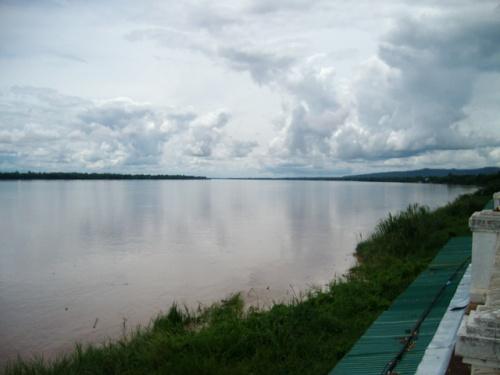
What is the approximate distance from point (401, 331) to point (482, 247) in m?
1.70

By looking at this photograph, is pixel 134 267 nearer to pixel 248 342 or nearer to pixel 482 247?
pixel 248 342

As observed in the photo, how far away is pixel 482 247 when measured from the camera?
471 centimetres

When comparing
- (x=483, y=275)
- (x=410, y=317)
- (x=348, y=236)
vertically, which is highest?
(x=483, y=275)

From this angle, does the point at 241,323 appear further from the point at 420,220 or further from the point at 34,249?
the point at 34,249

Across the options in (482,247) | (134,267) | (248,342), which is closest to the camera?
(482,247)

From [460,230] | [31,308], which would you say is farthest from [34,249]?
[460,230]

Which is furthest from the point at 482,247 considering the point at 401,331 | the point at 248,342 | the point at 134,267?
the point at 134,267

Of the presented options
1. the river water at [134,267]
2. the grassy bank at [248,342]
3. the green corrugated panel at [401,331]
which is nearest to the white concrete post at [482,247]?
the green corrugated panel at [401,331]

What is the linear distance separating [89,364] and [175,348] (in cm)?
120

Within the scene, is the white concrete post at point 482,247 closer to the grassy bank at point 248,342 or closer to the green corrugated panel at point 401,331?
the green corrugated panel at point 401,331

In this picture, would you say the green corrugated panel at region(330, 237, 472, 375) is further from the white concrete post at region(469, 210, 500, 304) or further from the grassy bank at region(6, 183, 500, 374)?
the white concrete post at region(469, 210, 500, 304)

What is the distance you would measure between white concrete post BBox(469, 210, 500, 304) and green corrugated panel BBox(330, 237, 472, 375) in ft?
2.75

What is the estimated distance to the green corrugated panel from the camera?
189 inches

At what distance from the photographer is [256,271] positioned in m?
15.1
